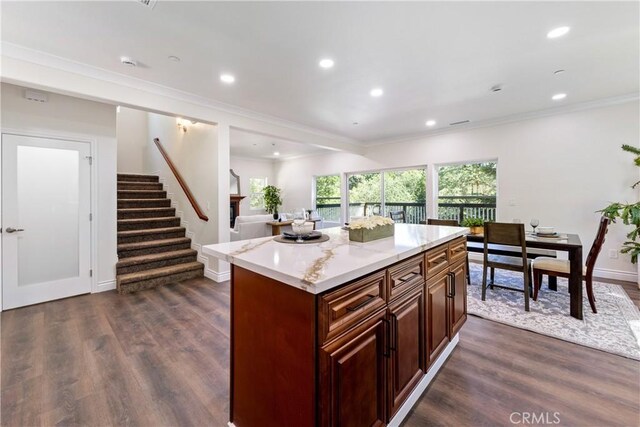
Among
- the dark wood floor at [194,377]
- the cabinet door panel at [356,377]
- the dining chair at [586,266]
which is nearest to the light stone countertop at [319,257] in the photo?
the cabinet door panel at [356,377]

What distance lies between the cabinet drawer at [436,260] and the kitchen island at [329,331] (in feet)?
0.08

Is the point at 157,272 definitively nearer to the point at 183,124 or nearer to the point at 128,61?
the point at 128,61

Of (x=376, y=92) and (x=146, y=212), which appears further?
(x=146, y=212)

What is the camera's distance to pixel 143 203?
5.18 meters

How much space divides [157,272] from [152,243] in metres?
0.73

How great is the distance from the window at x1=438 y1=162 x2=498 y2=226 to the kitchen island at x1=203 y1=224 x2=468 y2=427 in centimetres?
415

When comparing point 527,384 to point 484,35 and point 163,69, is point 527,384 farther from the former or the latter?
point 163,69

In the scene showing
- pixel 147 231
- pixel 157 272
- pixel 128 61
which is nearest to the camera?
pixel 128 61

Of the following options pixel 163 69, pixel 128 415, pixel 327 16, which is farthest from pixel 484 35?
pixel 128 415

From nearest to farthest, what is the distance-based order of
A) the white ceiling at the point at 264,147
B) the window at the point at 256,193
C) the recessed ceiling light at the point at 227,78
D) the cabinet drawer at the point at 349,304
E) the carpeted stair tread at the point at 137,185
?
the cabinet drawer at the point at 349,304 < the recessed ceiling light at the point at 227,78 < the carpeted stair tread at the point at 137,185 < the white ceiling at the point at 264,147 < the window at the point at 256,193

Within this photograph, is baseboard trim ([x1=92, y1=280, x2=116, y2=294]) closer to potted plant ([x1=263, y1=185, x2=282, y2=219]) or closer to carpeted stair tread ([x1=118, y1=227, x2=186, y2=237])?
carpeted stair tread ([x1=118, y1=227, x2=186, y2=237])

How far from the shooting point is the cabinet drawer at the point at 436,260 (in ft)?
5.54

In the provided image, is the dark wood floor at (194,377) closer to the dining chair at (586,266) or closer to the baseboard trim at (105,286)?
the baseboard trim at (105,286)

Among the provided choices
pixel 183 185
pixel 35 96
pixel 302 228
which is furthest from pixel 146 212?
pixel 302 228
